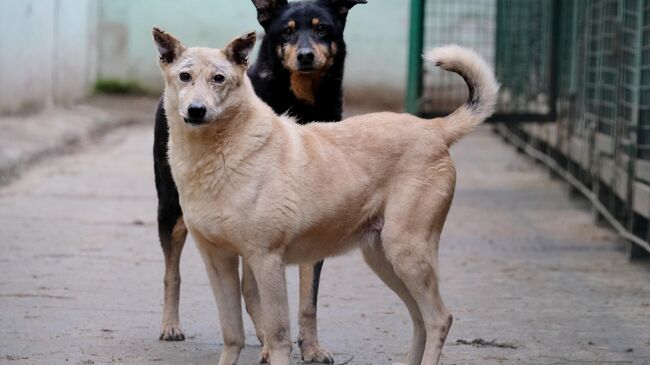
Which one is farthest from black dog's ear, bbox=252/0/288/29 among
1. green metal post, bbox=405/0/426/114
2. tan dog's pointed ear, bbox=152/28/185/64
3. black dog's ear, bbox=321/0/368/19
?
green metal post, bbox=405/0/426/114

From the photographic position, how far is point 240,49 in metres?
4.20

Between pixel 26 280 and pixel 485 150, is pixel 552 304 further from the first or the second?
pixel 485 150

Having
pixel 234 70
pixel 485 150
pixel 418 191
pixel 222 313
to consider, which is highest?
pixel 234 70

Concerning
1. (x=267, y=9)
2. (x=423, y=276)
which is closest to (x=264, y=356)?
(x=423, y=276)

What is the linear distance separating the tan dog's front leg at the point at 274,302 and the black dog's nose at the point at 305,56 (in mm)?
1284

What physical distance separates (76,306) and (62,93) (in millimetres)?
9422

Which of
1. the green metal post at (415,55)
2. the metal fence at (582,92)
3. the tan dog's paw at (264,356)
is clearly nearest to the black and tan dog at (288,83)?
the tan dog's paw at (264,356)

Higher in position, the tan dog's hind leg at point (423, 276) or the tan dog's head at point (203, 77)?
the tan dog's head at point (203, 77)

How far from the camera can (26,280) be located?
6.34 meters

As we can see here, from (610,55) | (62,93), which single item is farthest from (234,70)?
(62,93)

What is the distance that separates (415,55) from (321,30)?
3.74 meters

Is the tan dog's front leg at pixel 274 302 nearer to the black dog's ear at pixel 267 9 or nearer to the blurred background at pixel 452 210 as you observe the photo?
the blurred background at pixel 452 210

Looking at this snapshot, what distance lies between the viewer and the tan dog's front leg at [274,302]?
4.14m

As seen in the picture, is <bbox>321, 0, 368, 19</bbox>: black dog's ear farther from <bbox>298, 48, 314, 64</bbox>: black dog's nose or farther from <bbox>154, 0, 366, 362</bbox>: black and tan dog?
<bbox>298, 48, 314, 64</bbox>: black dog's nose
